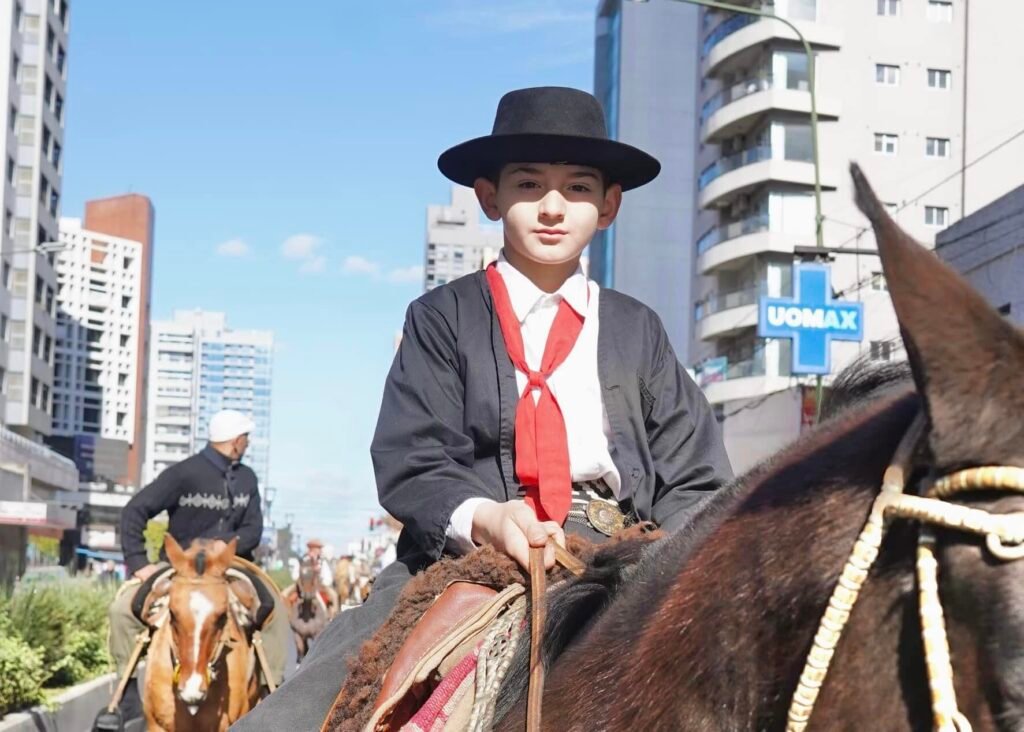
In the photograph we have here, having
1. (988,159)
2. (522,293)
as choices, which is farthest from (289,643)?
(988,159)

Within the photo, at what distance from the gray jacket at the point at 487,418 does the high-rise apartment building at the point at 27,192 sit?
73.6 meters

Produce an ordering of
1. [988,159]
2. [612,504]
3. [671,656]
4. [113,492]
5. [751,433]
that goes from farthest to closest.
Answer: [113,492] < [988,159] < [751,433] < [612,504] < [671,656]

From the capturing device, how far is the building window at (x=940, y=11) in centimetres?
5541

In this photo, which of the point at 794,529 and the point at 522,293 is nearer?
the point at 794,529

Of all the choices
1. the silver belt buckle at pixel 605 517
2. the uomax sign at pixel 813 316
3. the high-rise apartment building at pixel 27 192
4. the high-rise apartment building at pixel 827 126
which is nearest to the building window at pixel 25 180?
the high-rise apartment building at pixel 27 192

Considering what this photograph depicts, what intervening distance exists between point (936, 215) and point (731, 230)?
9.16 metres

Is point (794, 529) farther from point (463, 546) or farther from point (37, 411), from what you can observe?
point (37, 411)

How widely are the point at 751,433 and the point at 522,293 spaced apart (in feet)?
69.7

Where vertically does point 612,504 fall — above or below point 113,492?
above

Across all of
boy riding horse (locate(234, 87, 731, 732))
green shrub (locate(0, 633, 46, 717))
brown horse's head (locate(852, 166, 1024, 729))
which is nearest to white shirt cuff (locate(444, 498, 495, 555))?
boy riding horse (locate(234, 87, 731, 732))

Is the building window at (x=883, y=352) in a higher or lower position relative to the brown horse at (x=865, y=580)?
higher

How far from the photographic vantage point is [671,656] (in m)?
1.60

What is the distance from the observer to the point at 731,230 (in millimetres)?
58938

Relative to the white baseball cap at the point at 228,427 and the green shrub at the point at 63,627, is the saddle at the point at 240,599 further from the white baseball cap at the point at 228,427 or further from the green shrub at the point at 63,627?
the green shrub at the point at 63,627
